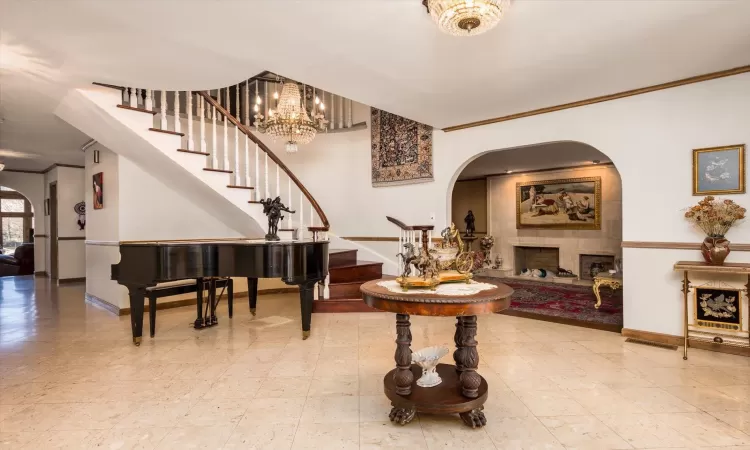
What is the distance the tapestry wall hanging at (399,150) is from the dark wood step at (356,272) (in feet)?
4.37

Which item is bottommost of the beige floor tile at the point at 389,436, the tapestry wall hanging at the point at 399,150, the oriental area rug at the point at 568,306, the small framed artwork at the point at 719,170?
the oriental area rug at the point at 568,306

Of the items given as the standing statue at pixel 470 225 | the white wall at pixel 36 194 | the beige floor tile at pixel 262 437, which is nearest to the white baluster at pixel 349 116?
the standing statue at pixel 470 225

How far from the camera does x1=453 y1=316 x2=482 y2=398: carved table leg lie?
2.18 m

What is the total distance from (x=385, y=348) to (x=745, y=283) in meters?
3.29

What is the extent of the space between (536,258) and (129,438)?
8.34 m

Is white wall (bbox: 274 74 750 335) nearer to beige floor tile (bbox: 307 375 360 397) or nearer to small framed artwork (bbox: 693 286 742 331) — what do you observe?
small framed artwork (bbox: 693 286 742 331)

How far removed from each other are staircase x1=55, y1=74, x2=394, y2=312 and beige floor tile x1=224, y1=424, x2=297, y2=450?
2.72m

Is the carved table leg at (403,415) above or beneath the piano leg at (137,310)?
beneath

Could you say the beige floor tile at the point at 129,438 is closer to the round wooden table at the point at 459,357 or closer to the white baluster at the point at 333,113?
the round wooden table at the point at 459,357

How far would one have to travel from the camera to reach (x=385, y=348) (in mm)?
3643

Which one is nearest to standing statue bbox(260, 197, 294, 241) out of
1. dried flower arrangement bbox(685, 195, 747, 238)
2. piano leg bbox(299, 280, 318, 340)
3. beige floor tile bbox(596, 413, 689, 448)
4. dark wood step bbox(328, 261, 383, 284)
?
piano leg bbox(299, 280, 318, 340)

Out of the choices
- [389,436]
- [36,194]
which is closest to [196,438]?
[389,436]

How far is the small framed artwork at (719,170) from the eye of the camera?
3.45 m

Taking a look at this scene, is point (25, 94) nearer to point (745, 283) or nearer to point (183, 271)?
point (183, 271)
